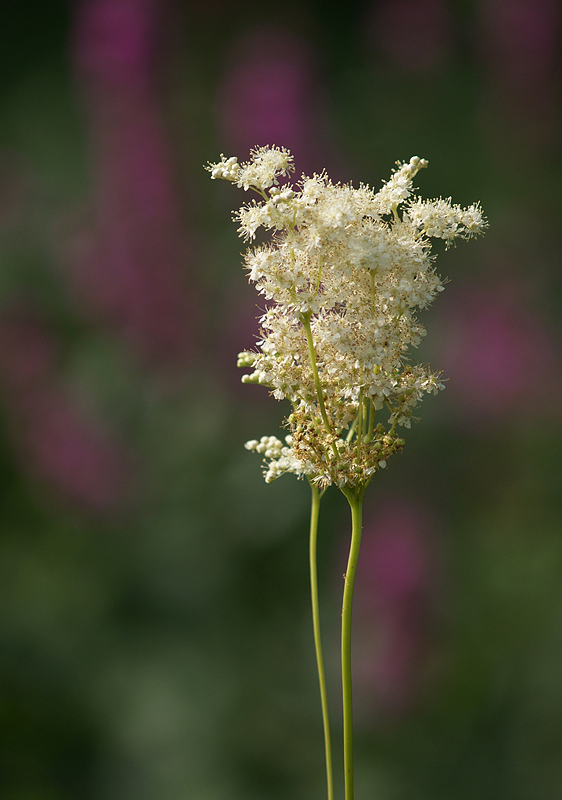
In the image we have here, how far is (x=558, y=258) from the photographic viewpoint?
1.15 metres

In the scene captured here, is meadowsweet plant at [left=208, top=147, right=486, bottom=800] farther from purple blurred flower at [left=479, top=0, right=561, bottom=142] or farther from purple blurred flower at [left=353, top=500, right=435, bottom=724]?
purple blurred flower at [left=479, top=0, right=561, bottom=142]

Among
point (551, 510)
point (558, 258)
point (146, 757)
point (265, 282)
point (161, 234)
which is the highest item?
point (161, 234)

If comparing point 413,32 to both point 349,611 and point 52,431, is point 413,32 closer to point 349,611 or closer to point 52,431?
point 52,431

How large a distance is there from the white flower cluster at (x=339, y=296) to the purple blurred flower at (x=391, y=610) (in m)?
0.71

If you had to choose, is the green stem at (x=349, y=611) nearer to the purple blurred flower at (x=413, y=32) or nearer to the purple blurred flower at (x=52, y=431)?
the purple blurred flower at (x=52, y=431)

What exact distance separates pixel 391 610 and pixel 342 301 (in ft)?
2.70

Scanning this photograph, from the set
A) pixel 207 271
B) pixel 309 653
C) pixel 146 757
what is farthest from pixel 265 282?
pixel 146 757

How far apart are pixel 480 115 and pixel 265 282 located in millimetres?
897

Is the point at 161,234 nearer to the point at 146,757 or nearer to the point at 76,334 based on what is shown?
the point at 76,334

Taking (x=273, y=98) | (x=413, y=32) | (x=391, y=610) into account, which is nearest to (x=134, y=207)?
(x=273, y=98)

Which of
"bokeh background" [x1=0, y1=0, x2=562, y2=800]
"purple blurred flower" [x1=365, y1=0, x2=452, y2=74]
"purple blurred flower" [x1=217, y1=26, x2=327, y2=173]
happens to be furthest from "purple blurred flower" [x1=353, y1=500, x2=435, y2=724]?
"purple blurred flower" [x1=365, y1=0, x2=452, y2=74]

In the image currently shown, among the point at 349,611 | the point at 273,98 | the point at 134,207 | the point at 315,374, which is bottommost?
the point at 349,611

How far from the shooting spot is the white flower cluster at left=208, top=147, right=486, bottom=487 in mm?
423

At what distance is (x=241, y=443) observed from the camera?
1.20m
